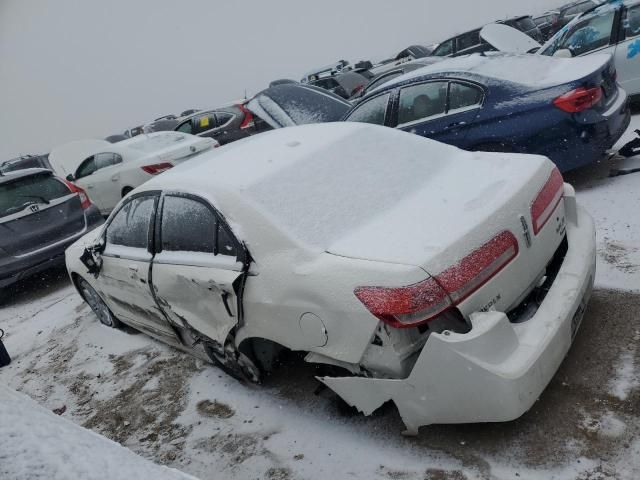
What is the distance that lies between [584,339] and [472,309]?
44.5 inches

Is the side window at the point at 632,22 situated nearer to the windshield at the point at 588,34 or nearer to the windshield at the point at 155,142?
the windshield at the point at 588,34

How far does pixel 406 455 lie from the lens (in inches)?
93.5

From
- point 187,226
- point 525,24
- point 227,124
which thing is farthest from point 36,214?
point 525,24

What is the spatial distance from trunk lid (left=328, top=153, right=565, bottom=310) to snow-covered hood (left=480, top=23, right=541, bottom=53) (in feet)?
13.3

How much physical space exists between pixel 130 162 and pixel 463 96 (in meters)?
5.81

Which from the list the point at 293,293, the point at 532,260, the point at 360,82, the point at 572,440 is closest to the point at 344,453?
the point at 293,293

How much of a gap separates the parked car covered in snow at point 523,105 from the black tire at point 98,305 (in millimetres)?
3550

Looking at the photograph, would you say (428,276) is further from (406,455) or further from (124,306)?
(124,306)

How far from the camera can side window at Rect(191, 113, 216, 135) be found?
1080 cm

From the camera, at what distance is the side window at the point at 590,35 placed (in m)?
6.50

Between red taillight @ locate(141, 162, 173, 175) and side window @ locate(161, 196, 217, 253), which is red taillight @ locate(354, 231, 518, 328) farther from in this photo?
red taillight @ locate(141, 162, 173, 175)

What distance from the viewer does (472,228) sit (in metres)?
2.26

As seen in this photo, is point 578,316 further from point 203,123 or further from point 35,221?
point 203,123

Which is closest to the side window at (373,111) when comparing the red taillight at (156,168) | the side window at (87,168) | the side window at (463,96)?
the side window at (463,96)
